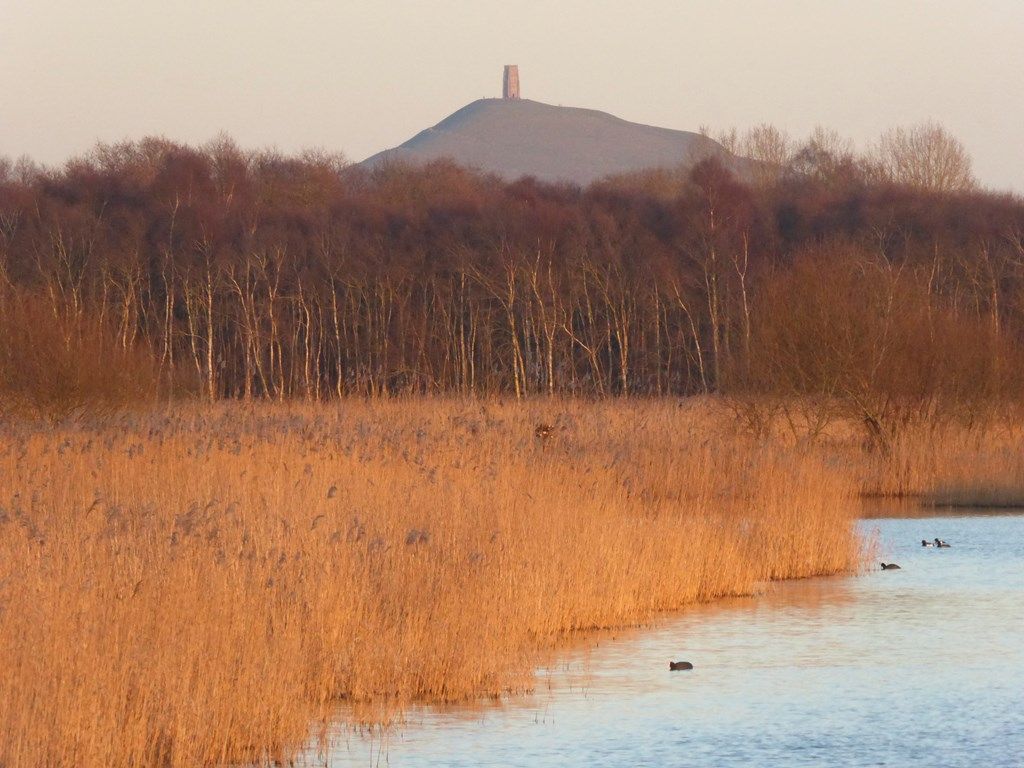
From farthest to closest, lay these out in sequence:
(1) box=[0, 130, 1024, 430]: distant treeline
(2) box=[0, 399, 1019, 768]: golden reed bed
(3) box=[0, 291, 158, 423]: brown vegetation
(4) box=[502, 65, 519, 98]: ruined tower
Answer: (4) box=[502, 65, 519, 98]: ruined tower
(1) box=[0, 130, 1024, 430]: distant treeline
(3) box=[0, 291, 158, 423]: brown vegetation
(2) box=[0, 399, 1019, 768]: golden reed bed

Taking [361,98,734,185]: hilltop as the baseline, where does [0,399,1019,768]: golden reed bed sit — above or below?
below

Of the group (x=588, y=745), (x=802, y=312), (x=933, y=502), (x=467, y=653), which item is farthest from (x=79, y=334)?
(x=588, y=745)

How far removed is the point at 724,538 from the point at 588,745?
6.44 m

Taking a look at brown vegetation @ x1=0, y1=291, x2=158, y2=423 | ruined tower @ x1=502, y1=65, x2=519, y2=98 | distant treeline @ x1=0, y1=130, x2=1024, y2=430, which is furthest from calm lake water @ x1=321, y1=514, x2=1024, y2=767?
ruined tower @ x1=502, y1=65, x2=519, y2=98

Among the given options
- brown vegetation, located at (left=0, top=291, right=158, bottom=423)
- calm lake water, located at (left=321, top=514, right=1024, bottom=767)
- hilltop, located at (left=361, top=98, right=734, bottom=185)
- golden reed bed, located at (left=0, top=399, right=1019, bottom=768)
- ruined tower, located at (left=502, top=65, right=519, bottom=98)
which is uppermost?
ruined tower, located at (left=502, top=65, right=519, bottom=98)

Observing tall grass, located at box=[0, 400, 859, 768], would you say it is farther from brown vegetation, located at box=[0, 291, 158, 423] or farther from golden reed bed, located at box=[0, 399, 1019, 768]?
brown vegetation, located at box=[0, 291, 158, 423]

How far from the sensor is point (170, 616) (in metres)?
7.03

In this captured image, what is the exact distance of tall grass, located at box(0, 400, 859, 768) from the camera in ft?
21.5

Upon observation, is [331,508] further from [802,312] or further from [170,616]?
[802,312]

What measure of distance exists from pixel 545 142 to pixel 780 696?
130173 mm

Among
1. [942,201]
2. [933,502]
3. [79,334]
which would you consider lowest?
[933,502]

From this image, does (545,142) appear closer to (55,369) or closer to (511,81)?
(511,81)

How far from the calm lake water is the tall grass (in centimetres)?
48

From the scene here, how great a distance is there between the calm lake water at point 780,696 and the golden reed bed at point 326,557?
0.48 meters
